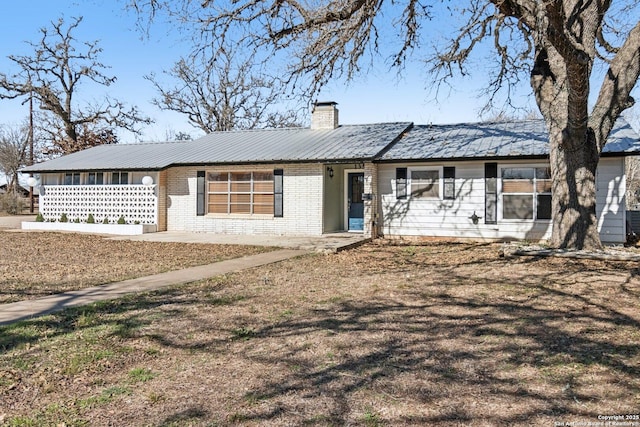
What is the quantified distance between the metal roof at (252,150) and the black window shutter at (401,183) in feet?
3.11

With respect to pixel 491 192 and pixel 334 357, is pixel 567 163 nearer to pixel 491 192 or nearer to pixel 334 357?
pixel 491 192

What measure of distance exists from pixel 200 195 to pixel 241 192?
160cm

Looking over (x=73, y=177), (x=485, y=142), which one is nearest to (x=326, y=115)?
(x=485, y=142)

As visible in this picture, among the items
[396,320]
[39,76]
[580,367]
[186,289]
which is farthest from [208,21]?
[39,76]

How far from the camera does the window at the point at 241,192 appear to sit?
16.6 m

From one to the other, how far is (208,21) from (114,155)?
13233 mm

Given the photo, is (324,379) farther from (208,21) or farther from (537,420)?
(208,21)

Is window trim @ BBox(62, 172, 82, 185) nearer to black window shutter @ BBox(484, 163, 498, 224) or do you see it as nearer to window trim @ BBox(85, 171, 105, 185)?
window trim @ BBox(85, 171, 105, 185)

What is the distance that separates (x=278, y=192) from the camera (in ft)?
53.0

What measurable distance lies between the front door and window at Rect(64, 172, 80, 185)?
11.3m

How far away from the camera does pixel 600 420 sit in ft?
9.94

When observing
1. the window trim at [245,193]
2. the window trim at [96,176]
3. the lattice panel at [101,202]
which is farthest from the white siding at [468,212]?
the window trim at [96,176]

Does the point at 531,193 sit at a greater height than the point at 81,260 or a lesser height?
greater

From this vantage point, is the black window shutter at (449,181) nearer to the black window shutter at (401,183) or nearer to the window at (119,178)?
the black window shutter at (401,183)
